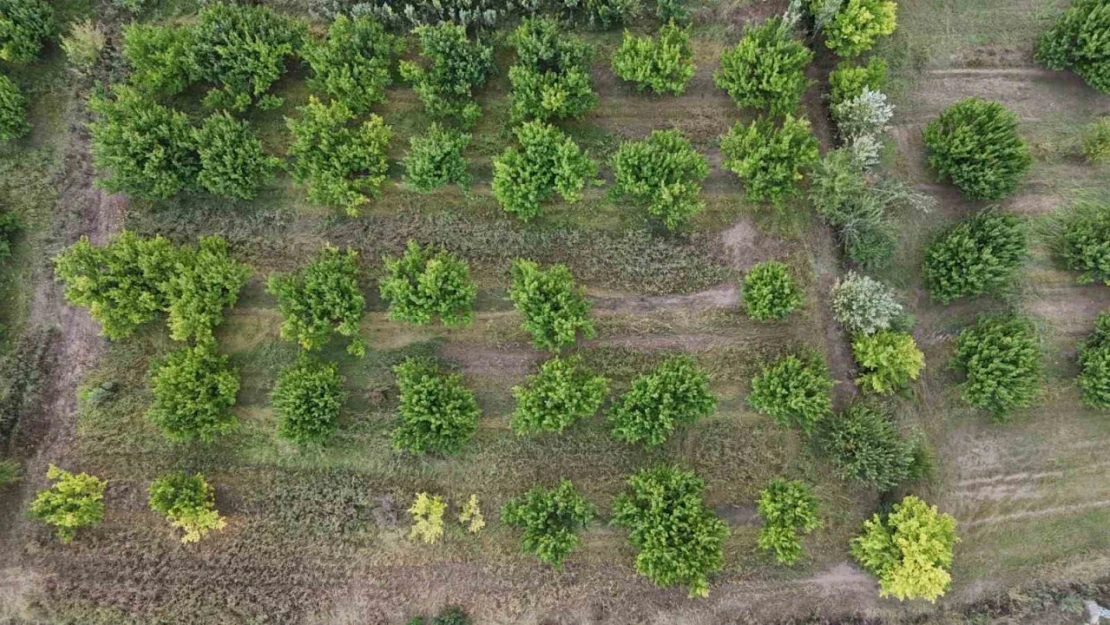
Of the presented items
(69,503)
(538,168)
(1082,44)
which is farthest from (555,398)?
(1082,44)

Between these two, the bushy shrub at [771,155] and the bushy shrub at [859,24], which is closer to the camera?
the bushy shrub at [771,155]

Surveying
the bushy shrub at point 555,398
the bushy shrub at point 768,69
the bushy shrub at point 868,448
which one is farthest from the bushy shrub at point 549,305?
the bushy shrub at point 868,448

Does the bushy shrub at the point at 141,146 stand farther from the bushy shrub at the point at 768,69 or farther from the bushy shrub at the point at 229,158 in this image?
the bushy shrub at the point at 768,69

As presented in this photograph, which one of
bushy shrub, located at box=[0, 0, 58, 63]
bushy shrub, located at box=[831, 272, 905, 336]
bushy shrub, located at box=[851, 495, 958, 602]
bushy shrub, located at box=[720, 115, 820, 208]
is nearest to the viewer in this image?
bushy shrub, located at box=[851, 495, 958, 602]

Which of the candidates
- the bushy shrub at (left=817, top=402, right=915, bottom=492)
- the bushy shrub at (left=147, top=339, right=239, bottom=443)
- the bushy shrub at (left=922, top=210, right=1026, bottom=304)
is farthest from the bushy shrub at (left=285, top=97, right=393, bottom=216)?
the bushy shrub at (left=922, top=210, right=1026, bottom=304)

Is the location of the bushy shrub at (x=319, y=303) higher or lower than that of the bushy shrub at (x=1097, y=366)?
higher

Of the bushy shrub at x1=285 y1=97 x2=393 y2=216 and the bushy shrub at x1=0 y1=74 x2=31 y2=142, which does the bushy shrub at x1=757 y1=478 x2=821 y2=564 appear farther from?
the bushy shrub at x1=0 y1=74 x2=31 y2=142

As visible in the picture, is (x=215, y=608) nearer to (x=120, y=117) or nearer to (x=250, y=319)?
(x=250, y=319)
